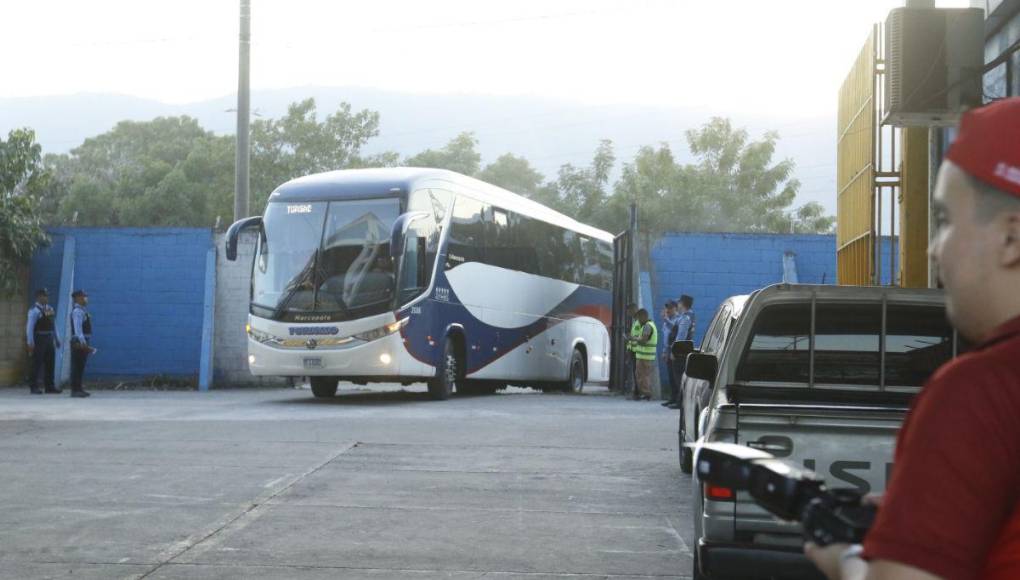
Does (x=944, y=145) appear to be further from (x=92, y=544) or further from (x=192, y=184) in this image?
(x=192, y=184)


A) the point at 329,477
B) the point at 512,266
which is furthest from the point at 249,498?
the point at 512,266

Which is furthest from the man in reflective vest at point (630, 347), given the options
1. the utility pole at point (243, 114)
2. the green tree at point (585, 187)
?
the green tree at point (585, 187)

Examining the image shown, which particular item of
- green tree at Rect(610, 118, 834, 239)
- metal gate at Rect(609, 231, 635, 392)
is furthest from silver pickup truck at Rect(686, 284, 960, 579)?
green tree at Rect(610, 118, 834, 239)

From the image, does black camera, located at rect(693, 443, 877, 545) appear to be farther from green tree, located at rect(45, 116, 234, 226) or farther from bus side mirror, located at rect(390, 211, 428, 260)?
green tree, located at rect(45, 116, 234, 226)

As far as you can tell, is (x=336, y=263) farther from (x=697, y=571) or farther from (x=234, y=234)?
(x=697, y=571)

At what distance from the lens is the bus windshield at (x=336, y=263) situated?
65.6ft

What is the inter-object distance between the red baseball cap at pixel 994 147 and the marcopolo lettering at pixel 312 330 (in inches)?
729

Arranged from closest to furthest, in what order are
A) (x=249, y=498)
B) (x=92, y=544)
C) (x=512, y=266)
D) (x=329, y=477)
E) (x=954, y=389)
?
1. (x=954, y=389)
2. (x=92, y=544)
3. (x=249, y=498)
4. (x=329, y=477)
5. (x=512, y=266)

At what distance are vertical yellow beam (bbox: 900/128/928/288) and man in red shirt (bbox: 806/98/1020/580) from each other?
12425 millimetres

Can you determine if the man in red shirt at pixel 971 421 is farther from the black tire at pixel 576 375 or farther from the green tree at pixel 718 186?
the green tree at pixel 718 186

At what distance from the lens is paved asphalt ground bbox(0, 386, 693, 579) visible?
7.58 meters

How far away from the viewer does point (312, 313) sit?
2006cm

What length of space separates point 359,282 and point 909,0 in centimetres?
971

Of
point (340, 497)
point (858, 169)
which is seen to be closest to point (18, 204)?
point (858, 169)
